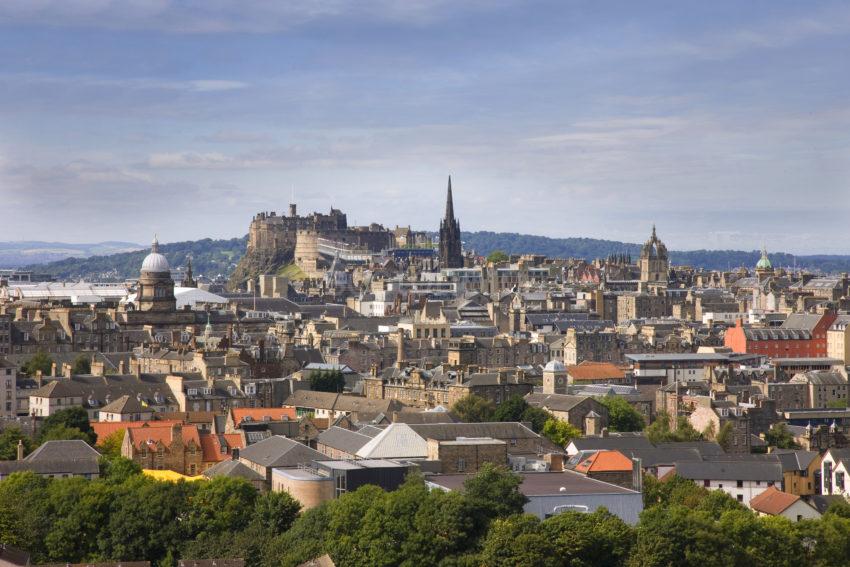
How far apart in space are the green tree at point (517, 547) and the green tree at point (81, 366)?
5461 cm

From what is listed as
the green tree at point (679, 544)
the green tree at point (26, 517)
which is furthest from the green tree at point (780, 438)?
the green tree at point (26, 517)

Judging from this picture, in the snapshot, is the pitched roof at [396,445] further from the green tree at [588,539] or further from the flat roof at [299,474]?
the green tree at [588,539]

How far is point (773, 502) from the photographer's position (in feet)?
239

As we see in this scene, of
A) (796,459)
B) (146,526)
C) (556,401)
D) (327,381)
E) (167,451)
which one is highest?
(327,381)

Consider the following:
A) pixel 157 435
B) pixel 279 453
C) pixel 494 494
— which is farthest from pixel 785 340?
pixel 494 494

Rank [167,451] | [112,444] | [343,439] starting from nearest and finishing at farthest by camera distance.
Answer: [167,451] → [343,439] → [112,444]

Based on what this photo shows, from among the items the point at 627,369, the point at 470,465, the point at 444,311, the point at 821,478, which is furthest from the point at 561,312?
the point at 470,465

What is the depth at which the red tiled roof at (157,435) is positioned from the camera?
76.4m

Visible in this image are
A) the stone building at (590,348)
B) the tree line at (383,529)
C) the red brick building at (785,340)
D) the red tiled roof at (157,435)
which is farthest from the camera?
the red brick building at (785,340)

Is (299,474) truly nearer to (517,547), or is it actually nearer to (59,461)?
(59,461)

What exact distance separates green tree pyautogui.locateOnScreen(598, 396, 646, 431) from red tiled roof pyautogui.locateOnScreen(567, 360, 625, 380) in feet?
51.9

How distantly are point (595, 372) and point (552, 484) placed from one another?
5163 centimetres

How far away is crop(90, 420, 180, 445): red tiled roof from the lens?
264 ft

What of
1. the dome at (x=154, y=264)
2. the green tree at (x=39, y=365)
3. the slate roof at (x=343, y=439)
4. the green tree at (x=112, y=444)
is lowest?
the green tree at (x=112, y=444)
